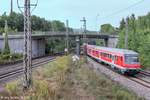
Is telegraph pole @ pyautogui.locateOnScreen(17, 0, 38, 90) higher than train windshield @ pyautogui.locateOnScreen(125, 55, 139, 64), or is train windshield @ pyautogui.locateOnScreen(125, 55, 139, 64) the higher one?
telegraph pole @ pyautogui.locateOnScreen(17, 0, 38, 90)

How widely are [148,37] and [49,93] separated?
1519 inches

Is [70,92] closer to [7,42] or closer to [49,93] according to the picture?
[49,93]

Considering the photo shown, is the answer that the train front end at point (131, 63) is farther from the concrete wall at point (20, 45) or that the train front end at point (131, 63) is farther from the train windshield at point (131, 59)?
the concrete wall at point (20, 45)

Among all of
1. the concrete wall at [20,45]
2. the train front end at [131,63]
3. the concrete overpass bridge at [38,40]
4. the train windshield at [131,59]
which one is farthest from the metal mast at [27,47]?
the concrete overpass bridge at [38,40]

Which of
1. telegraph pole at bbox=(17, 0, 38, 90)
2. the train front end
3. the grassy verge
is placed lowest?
the grassy verge

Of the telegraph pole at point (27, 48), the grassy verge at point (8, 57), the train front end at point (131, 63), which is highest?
the telegraph pole at point (27, 48)

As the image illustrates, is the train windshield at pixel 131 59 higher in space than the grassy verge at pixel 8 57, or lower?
higher

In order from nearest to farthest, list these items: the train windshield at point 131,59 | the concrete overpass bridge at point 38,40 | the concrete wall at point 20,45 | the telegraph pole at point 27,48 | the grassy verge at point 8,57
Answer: the telegraph pole at point 27,48 → the train windshield at point 131,59 → the grassy verge at point 8,57 → the concrete wall at point 20,45 → the concrete overpass bridge at point 38,40

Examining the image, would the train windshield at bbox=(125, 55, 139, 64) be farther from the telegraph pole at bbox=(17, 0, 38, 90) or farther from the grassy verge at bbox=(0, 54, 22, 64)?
the grassy verge at bbox=(0, 54, 22, 64)

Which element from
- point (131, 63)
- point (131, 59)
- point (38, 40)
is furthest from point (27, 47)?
point (38, 40)

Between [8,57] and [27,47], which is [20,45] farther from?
[27,47]

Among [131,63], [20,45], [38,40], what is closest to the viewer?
[131,63]

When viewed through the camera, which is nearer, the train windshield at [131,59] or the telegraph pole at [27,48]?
the telegraph pole at [27,48]

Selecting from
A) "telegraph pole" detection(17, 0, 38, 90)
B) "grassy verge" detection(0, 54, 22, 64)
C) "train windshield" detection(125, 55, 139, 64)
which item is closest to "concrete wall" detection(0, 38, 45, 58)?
"grassy verge" detection(0, 54, 22, 64)
